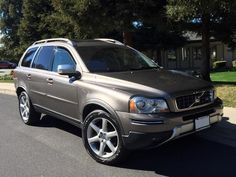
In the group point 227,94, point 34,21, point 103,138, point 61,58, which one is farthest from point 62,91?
point 34,21

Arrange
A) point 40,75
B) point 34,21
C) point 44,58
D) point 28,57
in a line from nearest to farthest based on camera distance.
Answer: point 40,75, point 44,58, point 28,57, point 34,21

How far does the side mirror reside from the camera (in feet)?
21.2

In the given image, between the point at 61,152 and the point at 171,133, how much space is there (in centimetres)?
212

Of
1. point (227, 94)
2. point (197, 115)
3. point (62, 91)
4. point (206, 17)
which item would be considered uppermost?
point (206, 17)

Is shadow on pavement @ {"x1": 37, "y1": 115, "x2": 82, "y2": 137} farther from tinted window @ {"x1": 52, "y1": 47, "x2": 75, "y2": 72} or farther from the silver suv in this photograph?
tinted window @ {"x1": 52, "y1": 47, "x2": 75, "y2": 72}

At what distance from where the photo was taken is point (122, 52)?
24.2 ft

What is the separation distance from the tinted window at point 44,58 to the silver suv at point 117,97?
0.08 ft

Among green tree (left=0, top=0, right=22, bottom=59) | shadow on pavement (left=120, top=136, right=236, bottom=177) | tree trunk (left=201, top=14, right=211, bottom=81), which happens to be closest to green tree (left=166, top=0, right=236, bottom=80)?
tree trunk (left=201, top=14, right=211, bottom=81)

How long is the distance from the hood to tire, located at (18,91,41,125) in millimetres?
2745

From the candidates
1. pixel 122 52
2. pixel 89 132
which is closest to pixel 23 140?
pixel 89 132

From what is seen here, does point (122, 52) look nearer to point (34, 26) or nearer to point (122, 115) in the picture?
point (122, 115)

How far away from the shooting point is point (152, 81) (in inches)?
233

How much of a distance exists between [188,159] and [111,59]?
2162mm

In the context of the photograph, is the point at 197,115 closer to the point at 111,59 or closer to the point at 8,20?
the point at 111,59
